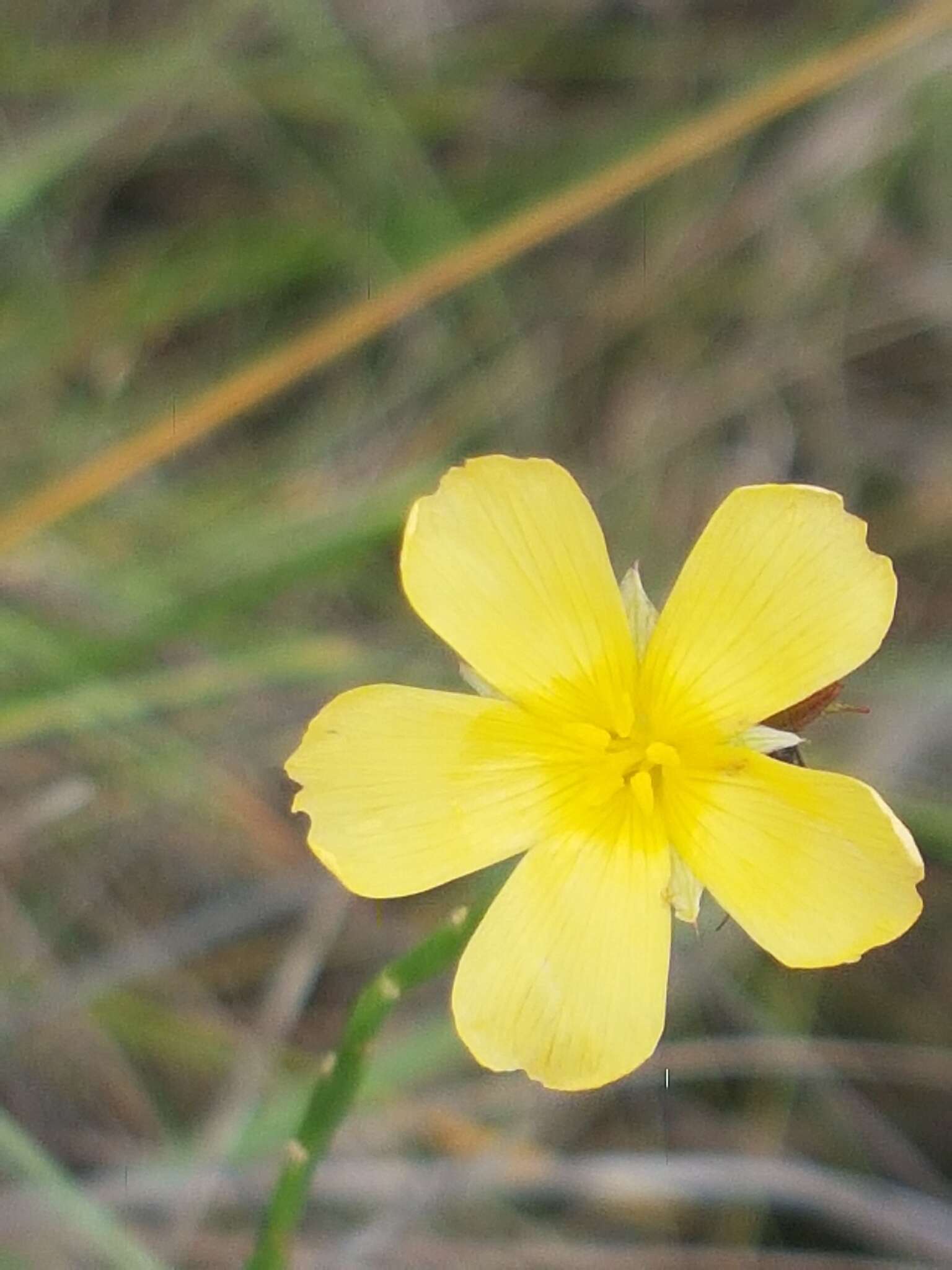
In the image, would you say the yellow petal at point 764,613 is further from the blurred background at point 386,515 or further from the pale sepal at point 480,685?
the blurred background at point 386,515

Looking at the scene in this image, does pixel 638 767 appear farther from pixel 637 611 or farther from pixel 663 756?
pixel 637 611

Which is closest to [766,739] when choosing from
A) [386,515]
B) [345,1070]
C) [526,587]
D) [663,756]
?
[663,756]

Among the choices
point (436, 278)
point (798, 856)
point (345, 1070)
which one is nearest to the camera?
point (345, 1070)

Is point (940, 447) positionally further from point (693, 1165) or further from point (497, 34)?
point (693, 1165)

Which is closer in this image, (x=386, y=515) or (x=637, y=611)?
(x=637, y=611)

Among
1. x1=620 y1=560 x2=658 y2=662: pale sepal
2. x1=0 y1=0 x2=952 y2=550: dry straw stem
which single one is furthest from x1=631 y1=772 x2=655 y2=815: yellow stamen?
x1=0 y1=0 x2=952 y2=550: dry straw stem

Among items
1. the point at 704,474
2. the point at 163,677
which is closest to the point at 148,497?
the point at 163,677
